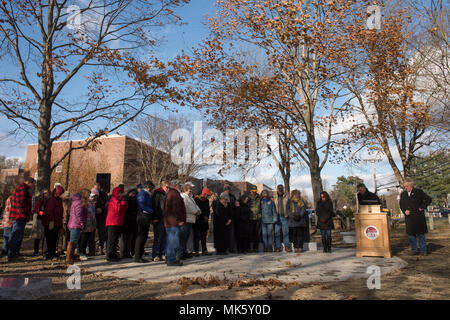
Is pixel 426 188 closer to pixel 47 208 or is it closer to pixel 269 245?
pixel 269 245

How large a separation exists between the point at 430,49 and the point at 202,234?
38.9 feet

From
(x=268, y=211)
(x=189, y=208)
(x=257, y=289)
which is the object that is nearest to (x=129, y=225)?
(x=189, y=208)

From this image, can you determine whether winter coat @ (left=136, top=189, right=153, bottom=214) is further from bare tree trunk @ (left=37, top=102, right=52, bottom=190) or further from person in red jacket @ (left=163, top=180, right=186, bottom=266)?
bare tree trunk @ (left=37, top=102, right=52, bottom=190)

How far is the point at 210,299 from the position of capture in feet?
13.3

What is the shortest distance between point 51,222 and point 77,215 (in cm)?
123

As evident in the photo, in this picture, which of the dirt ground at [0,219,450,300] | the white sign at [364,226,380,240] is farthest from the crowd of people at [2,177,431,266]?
the dirt ground at [0,219,450,300]

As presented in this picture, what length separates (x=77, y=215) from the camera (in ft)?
23.6

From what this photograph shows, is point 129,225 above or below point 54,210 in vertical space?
below

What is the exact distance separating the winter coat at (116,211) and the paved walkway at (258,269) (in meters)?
0.93

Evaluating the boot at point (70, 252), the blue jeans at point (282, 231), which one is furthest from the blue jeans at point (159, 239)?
the blue jeans at point (282, 231)

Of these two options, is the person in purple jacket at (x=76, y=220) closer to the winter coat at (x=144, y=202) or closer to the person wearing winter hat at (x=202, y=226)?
the winter coat at (x=144, y=202)

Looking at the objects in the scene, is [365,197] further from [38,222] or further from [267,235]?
[38,222]

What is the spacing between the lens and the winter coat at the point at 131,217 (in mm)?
7727
